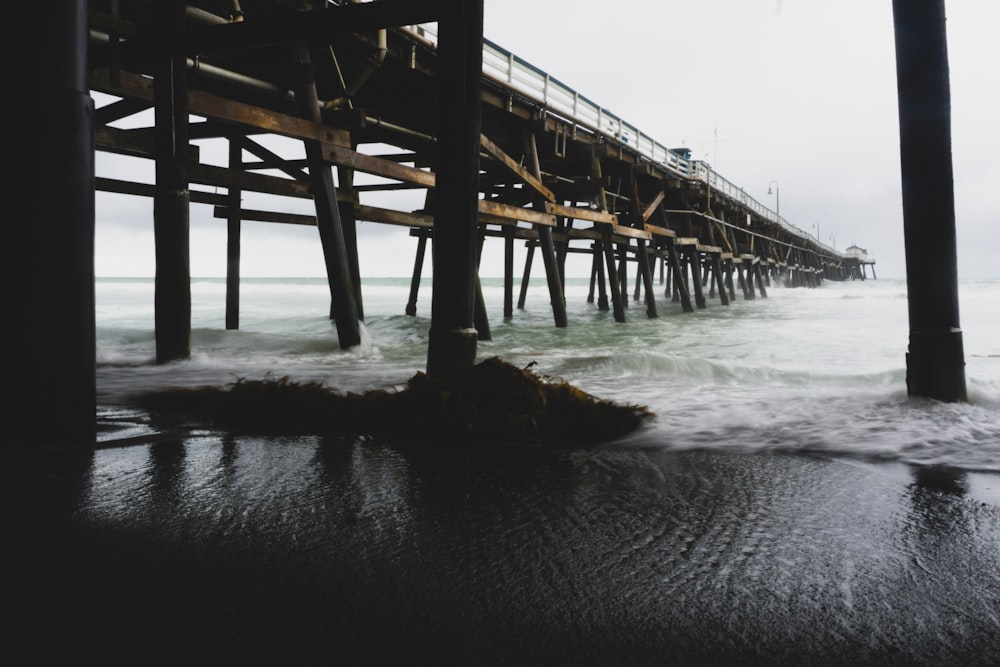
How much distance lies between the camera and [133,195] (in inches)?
316

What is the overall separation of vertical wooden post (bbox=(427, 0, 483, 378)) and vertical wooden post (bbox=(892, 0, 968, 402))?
2380mm

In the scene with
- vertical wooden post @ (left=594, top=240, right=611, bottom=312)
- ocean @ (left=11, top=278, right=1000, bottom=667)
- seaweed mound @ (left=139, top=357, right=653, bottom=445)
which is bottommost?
ocean @ (left=11, top=278, right=1000, bottom=667)

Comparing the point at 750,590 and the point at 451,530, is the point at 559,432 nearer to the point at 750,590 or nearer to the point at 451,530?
the point at 451,530

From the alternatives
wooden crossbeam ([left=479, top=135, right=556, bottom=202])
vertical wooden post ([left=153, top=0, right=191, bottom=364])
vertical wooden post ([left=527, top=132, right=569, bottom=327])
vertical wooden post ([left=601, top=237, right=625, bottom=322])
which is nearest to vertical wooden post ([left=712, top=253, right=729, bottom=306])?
vertical wooden post ([left=601, top=237, right=625, bottom=322])

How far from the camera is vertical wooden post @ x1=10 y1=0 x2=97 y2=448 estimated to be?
2.11 meters

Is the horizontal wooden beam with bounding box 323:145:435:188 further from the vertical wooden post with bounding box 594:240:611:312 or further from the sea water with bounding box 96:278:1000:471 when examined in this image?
the vertical wooden post with bounding box 594:240:611:312

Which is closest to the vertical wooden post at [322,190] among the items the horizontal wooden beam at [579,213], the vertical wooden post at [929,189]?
the horizontal wooden beam at [579,213]

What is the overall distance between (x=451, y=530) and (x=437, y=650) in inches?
→ 21.3

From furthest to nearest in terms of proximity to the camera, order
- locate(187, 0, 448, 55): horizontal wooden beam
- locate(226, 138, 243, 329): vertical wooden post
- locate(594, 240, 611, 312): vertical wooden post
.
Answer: locate(594, 240, 611, 312): vertical wooden post < locate(226, 138, 243, 329): vertical wooden post < locate(187, 0, 448, 55): horizontal wooden beam

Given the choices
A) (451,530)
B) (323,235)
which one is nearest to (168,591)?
(451,530)

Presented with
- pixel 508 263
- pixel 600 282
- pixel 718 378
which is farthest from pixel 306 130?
pixel 600 282

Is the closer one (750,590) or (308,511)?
(750,590)

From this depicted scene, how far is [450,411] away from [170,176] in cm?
353

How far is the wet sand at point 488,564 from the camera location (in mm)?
1034
